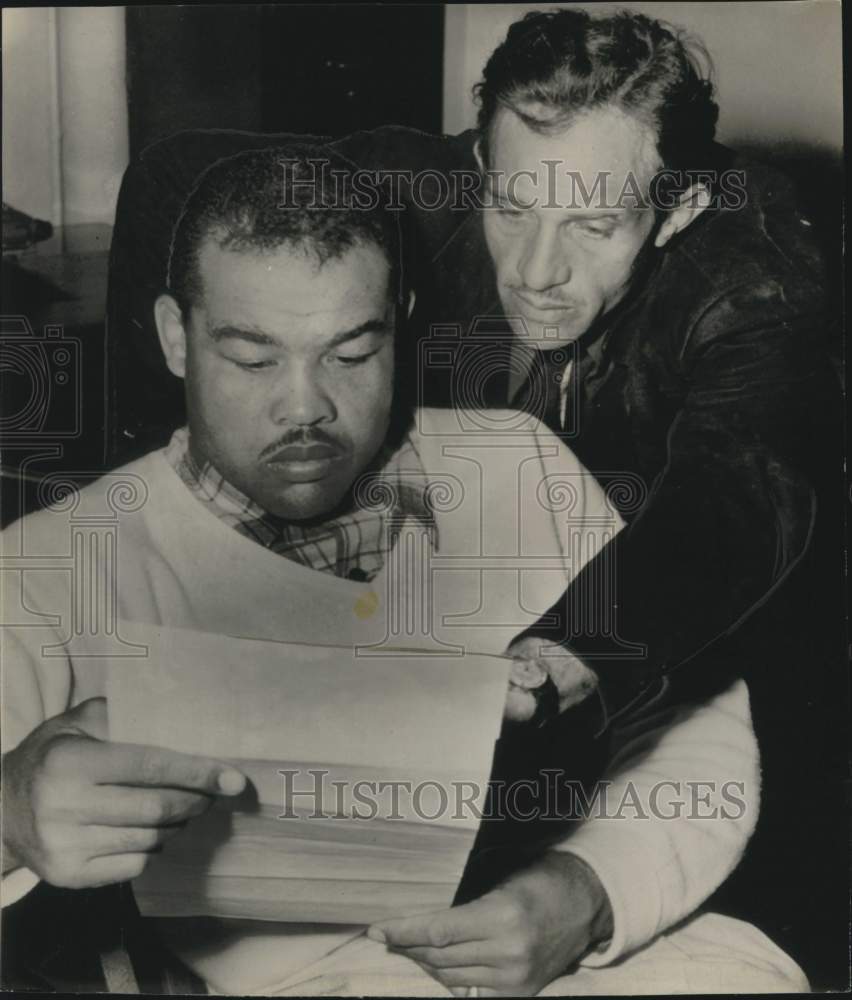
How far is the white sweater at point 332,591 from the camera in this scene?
2.06m

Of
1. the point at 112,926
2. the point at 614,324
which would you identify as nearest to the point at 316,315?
the point at 614,324

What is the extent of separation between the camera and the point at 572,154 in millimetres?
2027

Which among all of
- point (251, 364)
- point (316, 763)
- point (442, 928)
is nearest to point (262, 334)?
point (251, 364)

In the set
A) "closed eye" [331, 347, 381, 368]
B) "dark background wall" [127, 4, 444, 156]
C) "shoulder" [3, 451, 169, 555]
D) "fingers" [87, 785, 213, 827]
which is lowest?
"fingers" [87, 785, 213, 827]

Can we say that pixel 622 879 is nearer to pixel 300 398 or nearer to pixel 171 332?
pixel 300 398

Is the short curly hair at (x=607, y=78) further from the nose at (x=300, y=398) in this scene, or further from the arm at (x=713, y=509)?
the nose at (x=300, y=398)

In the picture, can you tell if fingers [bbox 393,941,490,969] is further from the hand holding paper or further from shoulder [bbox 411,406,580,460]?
shoulder [bbox 411,406,580,460]

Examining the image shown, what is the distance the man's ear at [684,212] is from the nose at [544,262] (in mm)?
138

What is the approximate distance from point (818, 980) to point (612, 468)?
820mm

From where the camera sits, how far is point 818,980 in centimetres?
213

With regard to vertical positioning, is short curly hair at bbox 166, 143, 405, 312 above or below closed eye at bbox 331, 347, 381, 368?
above

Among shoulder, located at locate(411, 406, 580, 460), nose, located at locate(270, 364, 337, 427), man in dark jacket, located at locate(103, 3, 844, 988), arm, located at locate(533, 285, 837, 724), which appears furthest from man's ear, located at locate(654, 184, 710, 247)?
nose, located at locate(270, 364, 337, 427)

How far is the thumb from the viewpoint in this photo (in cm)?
205

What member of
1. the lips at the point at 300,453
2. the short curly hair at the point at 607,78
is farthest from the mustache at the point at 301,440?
the short curly hair at the point at 607,78
